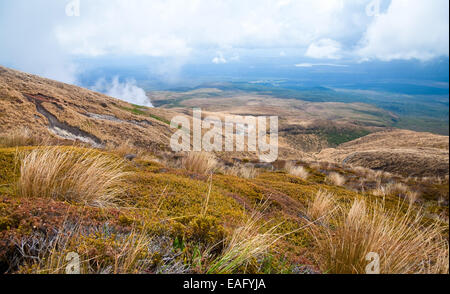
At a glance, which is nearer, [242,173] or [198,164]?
[198,164]

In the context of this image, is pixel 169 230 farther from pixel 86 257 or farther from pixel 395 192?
pixel 395 192

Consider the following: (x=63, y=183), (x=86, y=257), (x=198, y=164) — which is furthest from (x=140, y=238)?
(x=198, y=164)

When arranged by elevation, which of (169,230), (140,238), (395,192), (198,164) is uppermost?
(140,238)

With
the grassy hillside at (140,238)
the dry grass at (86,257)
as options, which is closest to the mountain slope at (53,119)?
the grassy hillside at (140,238)

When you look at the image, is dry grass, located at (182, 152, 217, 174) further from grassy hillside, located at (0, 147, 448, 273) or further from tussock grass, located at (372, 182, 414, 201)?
tussock grass, located at (372, 182, 414, 201)

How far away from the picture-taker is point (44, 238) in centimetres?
190

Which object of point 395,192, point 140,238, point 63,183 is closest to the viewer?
point 140,238

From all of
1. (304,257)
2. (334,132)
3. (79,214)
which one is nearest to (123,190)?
(79,214)

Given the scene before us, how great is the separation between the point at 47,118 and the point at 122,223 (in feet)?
56.0

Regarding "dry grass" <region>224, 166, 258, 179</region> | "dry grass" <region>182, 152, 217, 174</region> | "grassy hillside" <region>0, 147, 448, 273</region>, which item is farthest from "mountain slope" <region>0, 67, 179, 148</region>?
"grassy hillside" <region>0, 147, 448, 273</region>
